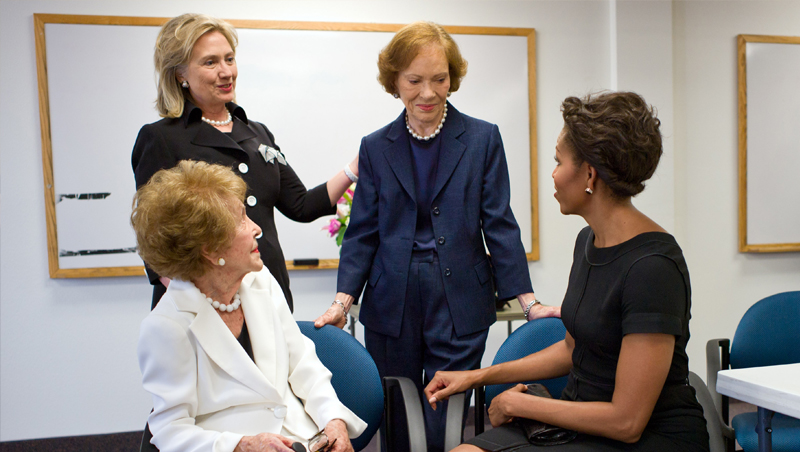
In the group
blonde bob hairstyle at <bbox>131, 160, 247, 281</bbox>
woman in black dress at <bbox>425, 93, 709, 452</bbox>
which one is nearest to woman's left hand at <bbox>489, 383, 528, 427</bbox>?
woman in black dress at <bbox>425, 93, 709, 452</bbox>

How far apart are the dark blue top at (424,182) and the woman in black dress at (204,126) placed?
0.52m

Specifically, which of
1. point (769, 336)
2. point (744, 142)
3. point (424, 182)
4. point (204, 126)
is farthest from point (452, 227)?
point (744, 142)

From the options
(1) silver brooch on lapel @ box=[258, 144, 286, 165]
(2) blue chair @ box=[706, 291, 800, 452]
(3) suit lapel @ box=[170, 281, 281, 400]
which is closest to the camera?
(3) suit lapel @ box=[170, 281, 281, 400]

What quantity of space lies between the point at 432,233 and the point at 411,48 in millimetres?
598

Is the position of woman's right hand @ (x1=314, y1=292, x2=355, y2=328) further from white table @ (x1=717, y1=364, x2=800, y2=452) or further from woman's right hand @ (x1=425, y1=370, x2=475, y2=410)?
white table @ (x1=717, y1=364, x2=800, y2=452)

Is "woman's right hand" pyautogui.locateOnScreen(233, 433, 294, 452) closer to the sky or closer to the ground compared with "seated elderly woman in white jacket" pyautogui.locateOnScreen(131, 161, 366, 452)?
closer to the ground

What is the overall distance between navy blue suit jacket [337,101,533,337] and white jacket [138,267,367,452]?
1.15 feet

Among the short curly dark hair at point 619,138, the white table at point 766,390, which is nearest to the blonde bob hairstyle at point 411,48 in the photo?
the short curly dark hair at point 619,138

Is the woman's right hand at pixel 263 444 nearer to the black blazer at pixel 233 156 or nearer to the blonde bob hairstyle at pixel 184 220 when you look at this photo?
the blonde bob hairstyle at pixel 184 220

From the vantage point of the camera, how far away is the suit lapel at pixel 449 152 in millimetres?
1815

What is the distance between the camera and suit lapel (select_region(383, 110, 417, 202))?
1.82 metres

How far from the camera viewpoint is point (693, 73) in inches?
149

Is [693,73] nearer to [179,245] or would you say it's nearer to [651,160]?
[651,160]

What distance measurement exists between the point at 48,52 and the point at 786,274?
503cm
